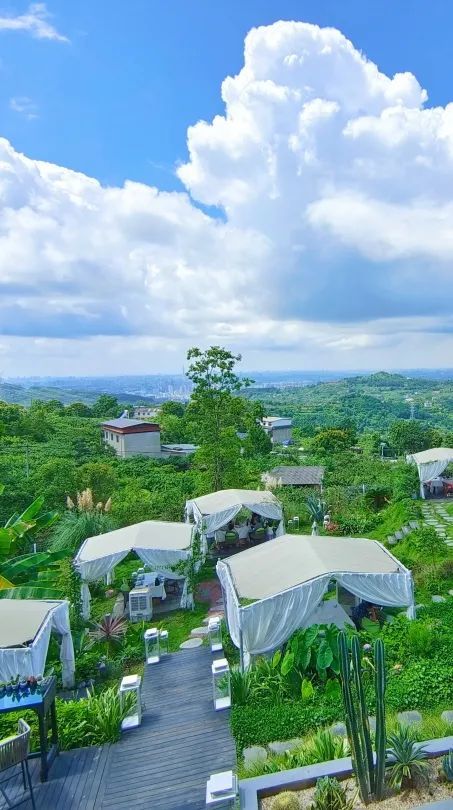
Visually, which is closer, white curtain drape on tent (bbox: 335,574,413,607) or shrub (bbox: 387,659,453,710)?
shrub (bbox: 387,659,453,710)

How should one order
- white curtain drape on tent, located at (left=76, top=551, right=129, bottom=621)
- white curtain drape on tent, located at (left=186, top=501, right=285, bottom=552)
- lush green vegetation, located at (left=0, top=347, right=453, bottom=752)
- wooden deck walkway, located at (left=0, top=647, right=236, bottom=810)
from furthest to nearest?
white curtain drape on tent, located at (left=186, top=501, right=285, bottom=552)
white curtain drape on tent, located at (left=76, top=551, right=129, bottom=621)
lush green vegetation, located at (left=0, top=347, right=453, bottom=752)
wooden deck walkway, located at (left=0, top=647, right=236, bottom=810)

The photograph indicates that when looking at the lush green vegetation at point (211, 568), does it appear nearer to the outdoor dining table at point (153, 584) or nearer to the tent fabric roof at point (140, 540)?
the tent fabric roof at point (140, 540)

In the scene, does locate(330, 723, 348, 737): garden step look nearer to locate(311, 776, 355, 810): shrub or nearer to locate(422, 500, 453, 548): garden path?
locate(311, 776, 355, 810): shrub

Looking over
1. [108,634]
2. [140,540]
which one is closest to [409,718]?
[108,634]

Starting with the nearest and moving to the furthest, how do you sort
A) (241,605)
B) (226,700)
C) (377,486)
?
(226,700) → (241,605) → (377,486)

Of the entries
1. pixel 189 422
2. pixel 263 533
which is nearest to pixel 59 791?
pixel 263 533

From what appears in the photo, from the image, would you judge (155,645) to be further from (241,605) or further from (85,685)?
(241,605)

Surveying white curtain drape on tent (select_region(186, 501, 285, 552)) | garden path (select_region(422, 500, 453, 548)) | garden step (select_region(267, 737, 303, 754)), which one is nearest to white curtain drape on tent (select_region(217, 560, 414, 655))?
garden step (select_region(267, 737, 303, 754))
